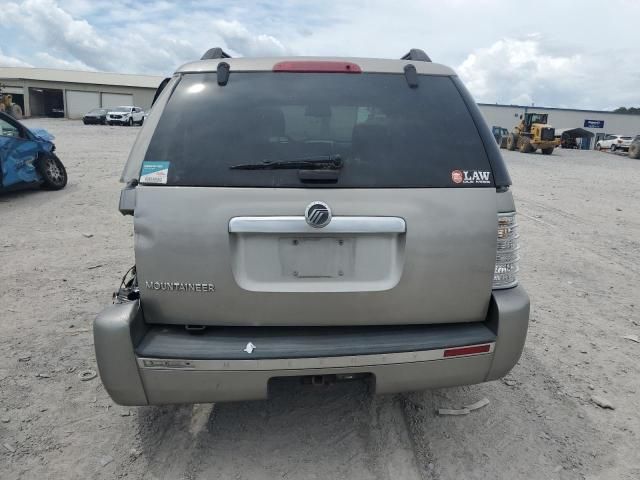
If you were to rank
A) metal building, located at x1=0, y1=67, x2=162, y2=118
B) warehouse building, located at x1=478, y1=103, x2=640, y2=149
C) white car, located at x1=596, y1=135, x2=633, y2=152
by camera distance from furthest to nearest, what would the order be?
warehouse building, located at x1=478, y1=103, x2=640, y2=149 → metal building, located at x1=0, y1=67, x2=162, y2=118 → white car, located at x1=596, y1=135, x2=633, y2=152

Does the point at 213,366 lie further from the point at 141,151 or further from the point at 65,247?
the point at 65,247

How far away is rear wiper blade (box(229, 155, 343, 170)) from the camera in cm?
228

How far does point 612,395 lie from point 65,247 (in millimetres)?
6418

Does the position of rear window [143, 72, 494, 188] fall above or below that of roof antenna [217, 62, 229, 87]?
below

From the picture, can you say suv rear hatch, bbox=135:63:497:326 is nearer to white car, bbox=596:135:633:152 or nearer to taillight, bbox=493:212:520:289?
taillight, bbox=493:212:520:289

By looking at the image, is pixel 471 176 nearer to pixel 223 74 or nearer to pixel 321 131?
pixel 321 131

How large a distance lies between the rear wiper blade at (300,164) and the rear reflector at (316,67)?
22.2 inches

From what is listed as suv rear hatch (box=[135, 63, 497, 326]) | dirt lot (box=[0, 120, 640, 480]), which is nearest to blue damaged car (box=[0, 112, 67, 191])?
dirt lot (box=[0, 120, 640, 480])

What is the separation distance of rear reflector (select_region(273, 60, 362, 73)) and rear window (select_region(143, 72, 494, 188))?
0.10 feet

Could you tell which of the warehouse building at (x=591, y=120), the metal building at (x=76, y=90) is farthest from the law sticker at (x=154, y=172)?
the warehouse building at (x=591, y=120)

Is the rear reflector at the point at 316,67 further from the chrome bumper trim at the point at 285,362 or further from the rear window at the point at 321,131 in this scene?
the chrome bumper trim at the point at 285,362

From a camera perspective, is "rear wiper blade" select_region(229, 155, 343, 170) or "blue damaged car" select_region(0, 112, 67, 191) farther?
"blue damaged car" select_region(0, 112, 67, 191)

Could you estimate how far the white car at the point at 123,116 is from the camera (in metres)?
38.5

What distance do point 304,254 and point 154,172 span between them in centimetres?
82
